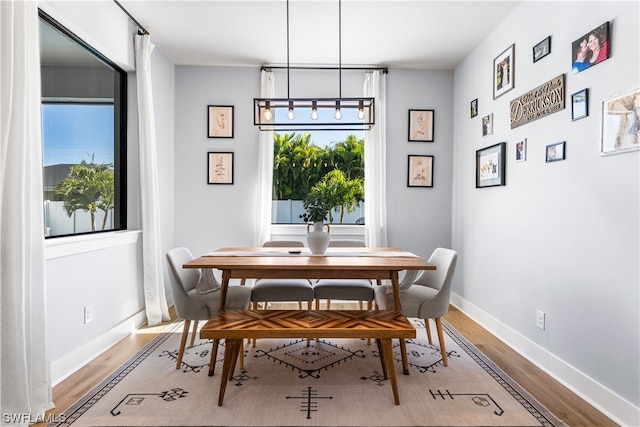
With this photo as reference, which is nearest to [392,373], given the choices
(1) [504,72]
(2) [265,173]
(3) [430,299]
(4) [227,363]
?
(3) [430,299]

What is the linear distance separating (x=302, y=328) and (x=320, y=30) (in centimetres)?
275

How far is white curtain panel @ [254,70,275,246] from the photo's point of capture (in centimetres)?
452

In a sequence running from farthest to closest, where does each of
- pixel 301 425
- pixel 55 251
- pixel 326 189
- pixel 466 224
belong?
pixel 326 189 < pixel 466 224 < pixel 55 251 < pixel 301 425

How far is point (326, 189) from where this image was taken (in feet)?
15.5

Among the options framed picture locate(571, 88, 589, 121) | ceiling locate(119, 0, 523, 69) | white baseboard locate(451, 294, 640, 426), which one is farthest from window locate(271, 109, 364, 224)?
framed picture locate(571, 88, 589, 121)

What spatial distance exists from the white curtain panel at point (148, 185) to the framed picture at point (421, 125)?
277 cm

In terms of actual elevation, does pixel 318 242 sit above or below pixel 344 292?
above

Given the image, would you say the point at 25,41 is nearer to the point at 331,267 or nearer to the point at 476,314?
the point at 331,267

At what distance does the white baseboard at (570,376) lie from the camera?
204 cm

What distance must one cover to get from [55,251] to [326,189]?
2.87 m

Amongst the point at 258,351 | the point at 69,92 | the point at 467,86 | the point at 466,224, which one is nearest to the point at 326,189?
the point at 466,224

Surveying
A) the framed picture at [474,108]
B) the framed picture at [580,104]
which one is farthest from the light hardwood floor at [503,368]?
the framed picture at [474,108]

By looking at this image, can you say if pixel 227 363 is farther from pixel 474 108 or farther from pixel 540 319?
pixel 474 108

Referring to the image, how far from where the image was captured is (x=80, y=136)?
9.62ft
